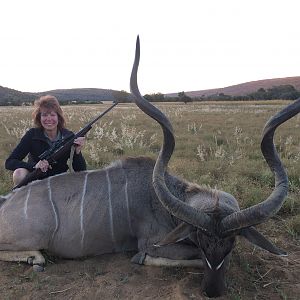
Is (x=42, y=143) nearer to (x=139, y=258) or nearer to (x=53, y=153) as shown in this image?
(x=53, y=153)

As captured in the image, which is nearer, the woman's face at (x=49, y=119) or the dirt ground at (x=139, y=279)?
the dirt ground at (x=139, y=279)

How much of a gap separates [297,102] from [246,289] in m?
1.53

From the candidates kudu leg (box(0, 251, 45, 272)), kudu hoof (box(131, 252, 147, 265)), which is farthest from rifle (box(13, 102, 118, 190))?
kudu hoof (box(131, 252, 147, 265))

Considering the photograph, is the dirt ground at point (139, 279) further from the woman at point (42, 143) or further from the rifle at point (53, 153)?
the woman at point (42, 143)

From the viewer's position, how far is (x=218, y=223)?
326 centimetres

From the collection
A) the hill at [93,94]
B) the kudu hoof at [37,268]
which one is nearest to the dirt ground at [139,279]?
the kudu hoof at [37,268]

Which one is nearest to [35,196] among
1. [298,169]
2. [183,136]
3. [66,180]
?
[66,180]

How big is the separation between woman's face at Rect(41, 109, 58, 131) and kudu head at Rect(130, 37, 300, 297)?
1834 mm

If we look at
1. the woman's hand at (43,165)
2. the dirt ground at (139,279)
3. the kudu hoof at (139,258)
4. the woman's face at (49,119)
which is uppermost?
the woman's face at (49,119)

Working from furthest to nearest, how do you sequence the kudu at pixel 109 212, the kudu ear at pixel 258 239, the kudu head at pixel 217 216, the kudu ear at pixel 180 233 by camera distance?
the kudu at pixel 109 212
the kudu ear at pixel 180 233
the kudu ear at pixel 258 239
the kudu head at pixel 217 216

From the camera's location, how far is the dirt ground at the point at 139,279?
3.52 metres

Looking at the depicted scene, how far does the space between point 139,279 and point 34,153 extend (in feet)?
7.31

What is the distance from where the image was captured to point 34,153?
207 inches

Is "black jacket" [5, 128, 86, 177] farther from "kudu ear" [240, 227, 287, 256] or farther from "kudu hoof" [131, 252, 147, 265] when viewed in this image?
"kudu ear" [240, 227, 287, 256]
